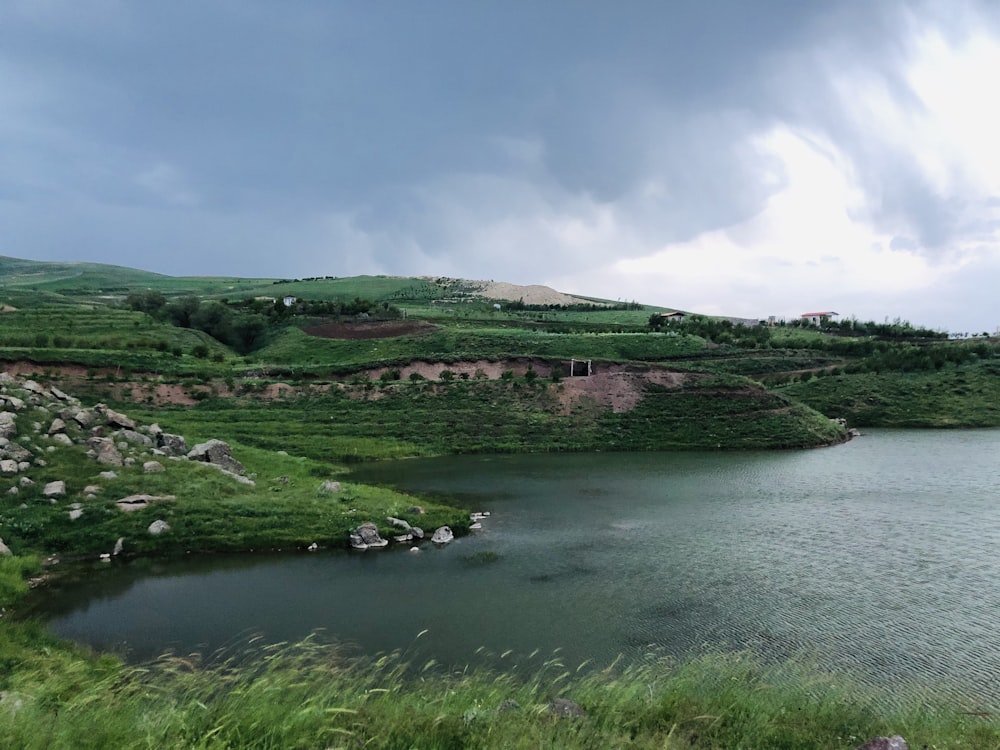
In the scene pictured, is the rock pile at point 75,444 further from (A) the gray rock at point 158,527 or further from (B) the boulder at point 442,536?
→ (B) the boulder at point 442,536

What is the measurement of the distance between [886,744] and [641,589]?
1174cm

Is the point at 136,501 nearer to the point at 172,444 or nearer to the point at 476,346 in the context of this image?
the point at 172,444

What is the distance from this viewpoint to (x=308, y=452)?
Result: 50.8 m

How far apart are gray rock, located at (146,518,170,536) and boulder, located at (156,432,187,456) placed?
384 inches

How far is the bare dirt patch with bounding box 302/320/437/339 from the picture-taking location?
373 ft

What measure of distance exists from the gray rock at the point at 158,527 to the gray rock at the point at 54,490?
4.28 metres

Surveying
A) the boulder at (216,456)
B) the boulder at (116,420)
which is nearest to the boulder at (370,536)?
the boulder at (216,456)

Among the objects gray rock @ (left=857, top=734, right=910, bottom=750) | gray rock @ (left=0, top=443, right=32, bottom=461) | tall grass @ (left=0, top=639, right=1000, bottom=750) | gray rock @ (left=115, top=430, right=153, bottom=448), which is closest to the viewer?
tall grass @ (left=0, top=639, right=1000, bottom=750)

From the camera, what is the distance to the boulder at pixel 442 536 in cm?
2748

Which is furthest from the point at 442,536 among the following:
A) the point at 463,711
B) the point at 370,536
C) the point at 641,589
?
the point at 463,711

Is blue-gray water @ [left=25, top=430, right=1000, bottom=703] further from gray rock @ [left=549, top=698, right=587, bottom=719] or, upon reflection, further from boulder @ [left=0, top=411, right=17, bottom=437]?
boulder @ [left=0, top=411, right=17, bottom=437]

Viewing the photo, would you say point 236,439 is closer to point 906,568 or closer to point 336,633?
point 336,633

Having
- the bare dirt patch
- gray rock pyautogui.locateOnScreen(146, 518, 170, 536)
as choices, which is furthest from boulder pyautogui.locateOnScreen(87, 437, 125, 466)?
the bare dirt patch

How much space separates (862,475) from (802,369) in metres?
62.2
